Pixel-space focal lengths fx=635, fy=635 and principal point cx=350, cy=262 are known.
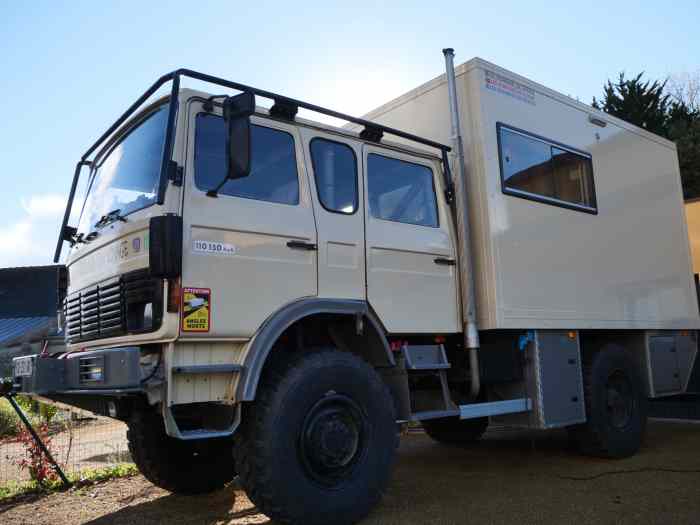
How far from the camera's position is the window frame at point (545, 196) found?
5441 millimetres

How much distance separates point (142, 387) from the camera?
3.48m

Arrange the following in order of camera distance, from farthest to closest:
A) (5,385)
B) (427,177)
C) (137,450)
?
(427,177), (137,450), (5,385)

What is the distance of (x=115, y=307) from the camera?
3967mm

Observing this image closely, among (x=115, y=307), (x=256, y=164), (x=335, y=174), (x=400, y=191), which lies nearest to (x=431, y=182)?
(x=400, y=191)

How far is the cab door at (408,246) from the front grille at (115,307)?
60.1 inches

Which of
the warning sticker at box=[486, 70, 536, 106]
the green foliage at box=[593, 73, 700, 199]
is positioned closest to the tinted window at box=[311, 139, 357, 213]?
the warning sticker at box=[486, 70, 536, 106]

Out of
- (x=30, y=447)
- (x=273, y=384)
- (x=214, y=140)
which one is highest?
(x=214, y=140)

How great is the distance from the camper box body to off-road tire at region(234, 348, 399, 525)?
1495mm

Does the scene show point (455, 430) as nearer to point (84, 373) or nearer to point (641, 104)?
point (84, 373)

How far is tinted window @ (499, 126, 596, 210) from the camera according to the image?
5551 millimetres

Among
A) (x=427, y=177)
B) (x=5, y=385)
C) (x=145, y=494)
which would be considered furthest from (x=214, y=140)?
(x=145, y=494)

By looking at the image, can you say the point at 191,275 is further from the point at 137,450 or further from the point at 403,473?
the point at 403,473

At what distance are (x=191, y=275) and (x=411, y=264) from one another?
5.90ft

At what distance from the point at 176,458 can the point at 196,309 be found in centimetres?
188
